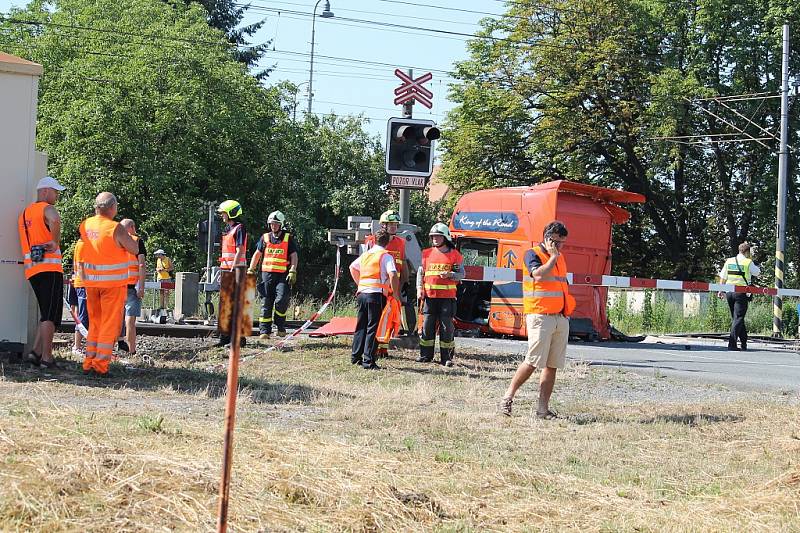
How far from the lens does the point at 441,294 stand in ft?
44.6

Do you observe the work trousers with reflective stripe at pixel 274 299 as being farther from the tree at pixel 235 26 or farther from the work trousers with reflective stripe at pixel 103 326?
the tree at pixel 235 26

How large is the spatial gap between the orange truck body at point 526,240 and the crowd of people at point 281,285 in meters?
3.98

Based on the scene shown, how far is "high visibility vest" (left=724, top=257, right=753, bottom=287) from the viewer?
1983cm

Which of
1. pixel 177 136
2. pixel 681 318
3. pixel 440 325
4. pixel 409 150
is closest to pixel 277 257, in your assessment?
pixel 409 150

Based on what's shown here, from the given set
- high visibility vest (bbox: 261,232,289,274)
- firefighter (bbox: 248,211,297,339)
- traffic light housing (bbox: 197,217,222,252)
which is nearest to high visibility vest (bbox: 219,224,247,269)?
firefighter (bbox: 248,211,297,339)

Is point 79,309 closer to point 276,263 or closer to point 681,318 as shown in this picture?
point 276,263

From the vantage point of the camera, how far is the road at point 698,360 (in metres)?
13.6

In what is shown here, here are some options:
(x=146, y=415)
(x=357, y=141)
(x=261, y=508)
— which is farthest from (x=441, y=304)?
(x=357, y=141)

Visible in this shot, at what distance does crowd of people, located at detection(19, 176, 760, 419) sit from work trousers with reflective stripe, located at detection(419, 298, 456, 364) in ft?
0.04

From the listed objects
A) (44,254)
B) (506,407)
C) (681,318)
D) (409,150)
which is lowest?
(506,407)

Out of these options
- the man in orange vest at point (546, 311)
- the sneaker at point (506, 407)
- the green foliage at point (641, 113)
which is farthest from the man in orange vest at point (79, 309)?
the green foliage at point (641, 113)

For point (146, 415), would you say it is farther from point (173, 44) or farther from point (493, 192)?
point (173, 44)

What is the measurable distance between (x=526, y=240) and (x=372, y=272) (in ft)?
24.3

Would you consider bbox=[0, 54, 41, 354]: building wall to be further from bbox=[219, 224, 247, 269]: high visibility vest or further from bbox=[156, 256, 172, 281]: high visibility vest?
bbox=[156, 256, 172, 281]: high visibility vest
